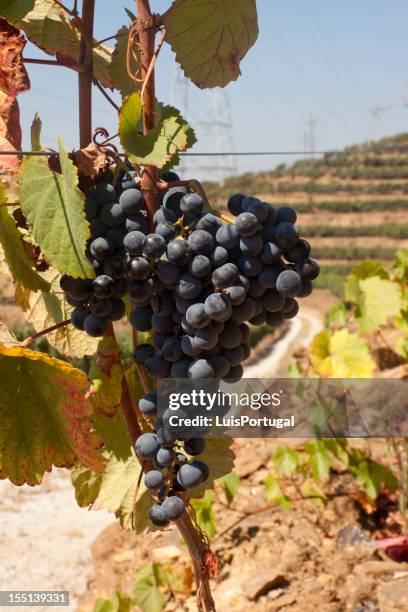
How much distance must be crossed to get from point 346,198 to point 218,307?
112 ft

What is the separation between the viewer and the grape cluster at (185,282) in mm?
983

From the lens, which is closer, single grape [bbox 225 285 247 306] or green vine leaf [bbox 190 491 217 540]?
single grape [bbox 225 285 247 306]

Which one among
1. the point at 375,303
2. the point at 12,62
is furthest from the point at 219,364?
the point at 375,303

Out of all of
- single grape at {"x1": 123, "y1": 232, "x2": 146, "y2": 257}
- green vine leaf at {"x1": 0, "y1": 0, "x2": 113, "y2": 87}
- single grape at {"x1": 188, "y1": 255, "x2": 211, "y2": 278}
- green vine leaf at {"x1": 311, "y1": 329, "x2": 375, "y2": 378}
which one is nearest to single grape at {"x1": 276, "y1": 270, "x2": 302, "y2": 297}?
single grape at {"x1": 188, "y1": 255, "x2": 211, "y2": 278}

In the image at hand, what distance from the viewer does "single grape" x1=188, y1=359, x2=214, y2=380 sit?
102 centimetres

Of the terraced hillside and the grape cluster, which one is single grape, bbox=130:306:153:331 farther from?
the terraced hillside

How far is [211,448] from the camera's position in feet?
4.33

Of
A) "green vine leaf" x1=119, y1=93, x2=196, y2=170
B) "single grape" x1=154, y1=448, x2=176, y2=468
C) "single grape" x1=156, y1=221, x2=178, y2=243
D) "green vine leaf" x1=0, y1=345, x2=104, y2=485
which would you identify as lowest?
"single grape" x1=154, y1=448, x2=176, y2=468

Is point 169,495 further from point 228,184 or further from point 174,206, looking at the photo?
point 228,184

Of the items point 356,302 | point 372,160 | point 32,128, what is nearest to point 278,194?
point 372,160

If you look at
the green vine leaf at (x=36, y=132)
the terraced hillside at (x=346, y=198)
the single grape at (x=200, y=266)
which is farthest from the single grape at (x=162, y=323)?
the terraced hillside at (x=346, y=198)

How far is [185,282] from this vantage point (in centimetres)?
99

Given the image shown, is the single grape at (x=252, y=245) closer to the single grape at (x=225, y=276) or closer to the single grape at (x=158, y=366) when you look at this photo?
the single grape at (x=225, y=276)

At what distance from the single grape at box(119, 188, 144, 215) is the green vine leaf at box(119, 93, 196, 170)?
0.05m
